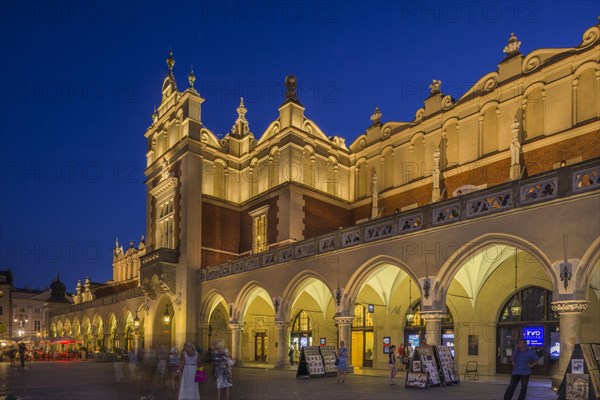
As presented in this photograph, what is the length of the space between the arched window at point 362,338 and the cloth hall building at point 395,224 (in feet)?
0.30

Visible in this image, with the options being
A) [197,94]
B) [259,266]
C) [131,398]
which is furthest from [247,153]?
[131,398]

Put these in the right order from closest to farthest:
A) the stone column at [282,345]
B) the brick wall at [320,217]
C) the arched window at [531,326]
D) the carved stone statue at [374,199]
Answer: the arched window at [531,326] < the stone column at [282,345] < the carved stone statue at [374,199] < the brick wall at [320,217]

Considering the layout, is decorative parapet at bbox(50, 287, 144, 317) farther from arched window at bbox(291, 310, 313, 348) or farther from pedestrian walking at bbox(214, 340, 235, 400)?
pedestrian walking at bbox(214, 340, 235, 400)

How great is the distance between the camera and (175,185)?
34469mm

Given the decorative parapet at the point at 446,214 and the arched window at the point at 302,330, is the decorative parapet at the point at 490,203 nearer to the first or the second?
the decorative parapet at the point at 446,214

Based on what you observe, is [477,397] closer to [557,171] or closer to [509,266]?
[557,171]

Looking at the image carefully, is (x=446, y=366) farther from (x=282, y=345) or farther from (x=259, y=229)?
(x=259, y=229)

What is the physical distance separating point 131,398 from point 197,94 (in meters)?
24.4

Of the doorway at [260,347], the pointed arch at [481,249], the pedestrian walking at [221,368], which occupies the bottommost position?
the doorway at [260,347]

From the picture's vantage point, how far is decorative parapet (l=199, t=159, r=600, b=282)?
1441 centimetres

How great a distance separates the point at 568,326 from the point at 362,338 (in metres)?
14.6

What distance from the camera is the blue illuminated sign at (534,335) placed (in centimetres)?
2047

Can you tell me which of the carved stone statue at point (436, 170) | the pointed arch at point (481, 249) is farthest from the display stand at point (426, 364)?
the carved stone statue at point (436, 170)

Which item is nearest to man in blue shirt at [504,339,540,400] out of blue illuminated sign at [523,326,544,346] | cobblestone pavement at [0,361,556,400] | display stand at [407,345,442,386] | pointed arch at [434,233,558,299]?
cobblestone pavement at [0,361,556,400]
